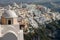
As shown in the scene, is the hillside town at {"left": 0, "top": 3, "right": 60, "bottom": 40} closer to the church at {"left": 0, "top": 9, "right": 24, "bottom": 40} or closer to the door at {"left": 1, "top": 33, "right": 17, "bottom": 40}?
the church at {"left": 0, "top": 9, "right": 24, "bottom": 40}

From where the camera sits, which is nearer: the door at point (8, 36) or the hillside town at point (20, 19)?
the door at point (8, 36)

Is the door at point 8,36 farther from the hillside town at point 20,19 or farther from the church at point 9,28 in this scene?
the hillside town at point 20,19

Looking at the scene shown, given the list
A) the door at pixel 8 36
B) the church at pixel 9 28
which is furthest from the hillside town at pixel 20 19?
the door at pixel 8 36

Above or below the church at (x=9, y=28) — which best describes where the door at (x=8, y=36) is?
below

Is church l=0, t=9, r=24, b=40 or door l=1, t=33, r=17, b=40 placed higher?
church l=0, t=9, r=24, b=40

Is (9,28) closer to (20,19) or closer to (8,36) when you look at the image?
(8,36)

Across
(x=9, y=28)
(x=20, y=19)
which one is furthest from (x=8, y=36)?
(x=20, y=19)

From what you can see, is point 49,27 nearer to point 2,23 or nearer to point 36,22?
point 36,22

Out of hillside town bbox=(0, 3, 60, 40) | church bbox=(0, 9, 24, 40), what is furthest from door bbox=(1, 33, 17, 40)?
hillside town bbox=(0, 3, 60, 40)

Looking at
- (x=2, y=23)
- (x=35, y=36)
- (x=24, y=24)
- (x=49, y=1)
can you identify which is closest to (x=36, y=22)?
(x=24, y=24)
